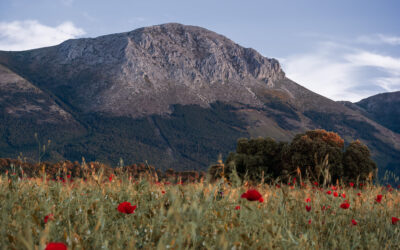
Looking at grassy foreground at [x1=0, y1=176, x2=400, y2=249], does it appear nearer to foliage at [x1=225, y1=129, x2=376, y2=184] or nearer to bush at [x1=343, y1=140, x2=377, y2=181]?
foliage at [x1=225, y1=129, x2=376, y2=184]

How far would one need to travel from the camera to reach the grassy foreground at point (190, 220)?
2152mm

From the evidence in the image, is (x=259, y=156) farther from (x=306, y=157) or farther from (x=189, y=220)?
(x=189, y=220)

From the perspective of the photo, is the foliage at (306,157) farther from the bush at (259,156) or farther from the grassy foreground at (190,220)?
the grassy foreground at (190,220)

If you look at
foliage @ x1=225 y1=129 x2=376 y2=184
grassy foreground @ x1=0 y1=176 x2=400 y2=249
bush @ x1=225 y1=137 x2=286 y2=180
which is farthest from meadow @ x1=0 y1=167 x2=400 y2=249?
bush @ x1=225 y1=137 x2=286 y2=180

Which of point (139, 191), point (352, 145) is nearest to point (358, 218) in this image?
point (139, 191)

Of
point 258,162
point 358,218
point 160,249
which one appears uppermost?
point 160,249

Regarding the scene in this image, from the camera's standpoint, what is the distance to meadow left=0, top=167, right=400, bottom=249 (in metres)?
2.14

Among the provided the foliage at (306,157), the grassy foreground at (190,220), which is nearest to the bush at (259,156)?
the foliage at (306,157)

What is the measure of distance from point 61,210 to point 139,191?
1232 millimetres

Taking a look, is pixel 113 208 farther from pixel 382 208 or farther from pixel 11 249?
pixel 382 208

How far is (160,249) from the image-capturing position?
1314 mm

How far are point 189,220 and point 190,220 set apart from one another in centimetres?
3

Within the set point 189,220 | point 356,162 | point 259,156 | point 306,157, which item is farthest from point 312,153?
point 189,220

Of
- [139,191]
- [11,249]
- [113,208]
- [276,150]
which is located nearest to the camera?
[11,249]
